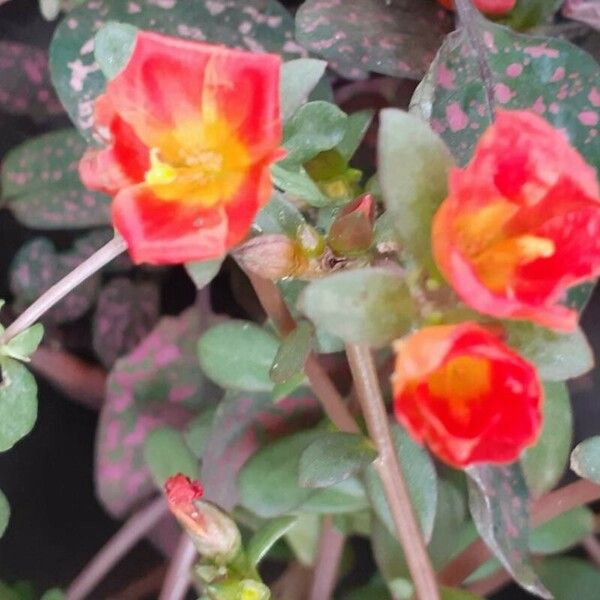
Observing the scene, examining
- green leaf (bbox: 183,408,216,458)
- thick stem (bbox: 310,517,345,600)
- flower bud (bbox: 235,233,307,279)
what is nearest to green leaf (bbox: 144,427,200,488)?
green leaf (bbox: 183,408,216,458)

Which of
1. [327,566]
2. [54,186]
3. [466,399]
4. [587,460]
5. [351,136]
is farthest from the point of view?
[54,186]

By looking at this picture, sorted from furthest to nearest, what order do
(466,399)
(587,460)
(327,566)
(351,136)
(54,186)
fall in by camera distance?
(54,186) → (327,566) → (351,136) → (587,460) → (466,399)

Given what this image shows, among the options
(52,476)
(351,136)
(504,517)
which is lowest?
(52,476)

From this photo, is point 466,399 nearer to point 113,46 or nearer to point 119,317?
point 113,46

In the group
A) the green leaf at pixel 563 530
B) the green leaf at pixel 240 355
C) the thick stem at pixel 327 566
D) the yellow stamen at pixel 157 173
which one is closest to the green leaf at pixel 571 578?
the green leaf at pixel 563 530

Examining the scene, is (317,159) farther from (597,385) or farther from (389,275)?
(597,385)

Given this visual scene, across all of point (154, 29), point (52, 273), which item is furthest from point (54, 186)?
point (154, 29)

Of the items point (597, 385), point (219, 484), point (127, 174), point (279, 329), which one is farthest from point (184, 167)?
point (597, 385)
